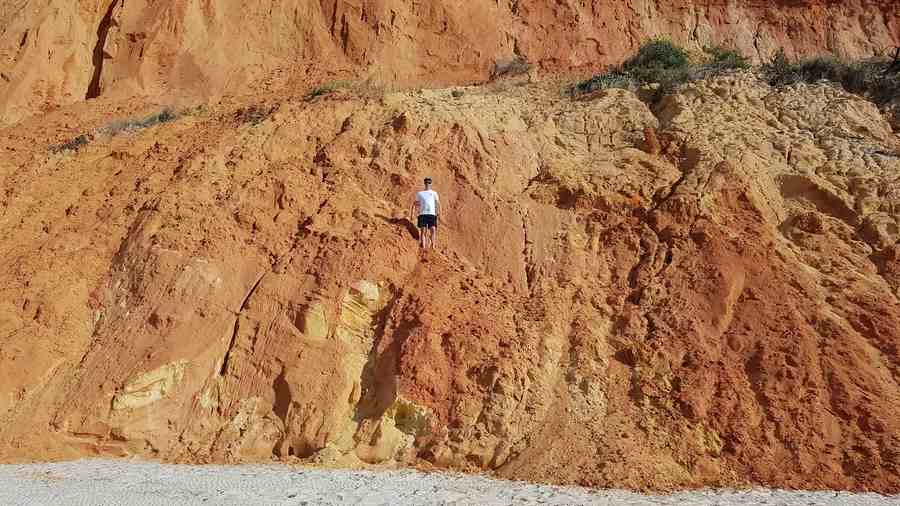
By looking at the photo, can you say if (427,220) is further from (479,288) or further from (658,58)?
(658,58)

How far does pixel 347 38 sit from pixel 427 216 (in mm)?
8939

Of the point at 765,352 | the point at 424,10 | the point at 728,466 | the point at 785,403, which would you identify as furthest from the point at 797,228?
the point at 424,10

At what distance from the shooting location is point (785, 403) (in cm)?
770

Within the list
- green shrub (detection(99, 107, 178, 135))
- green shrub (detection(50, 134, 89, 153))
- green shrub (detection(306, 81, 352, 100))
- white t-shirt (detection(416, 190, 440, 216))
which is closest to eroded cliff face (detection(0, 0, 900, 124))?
green shrub (detection(306, 81, 352, 100))

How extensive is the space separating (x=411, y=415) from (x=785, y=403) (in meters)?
3.77

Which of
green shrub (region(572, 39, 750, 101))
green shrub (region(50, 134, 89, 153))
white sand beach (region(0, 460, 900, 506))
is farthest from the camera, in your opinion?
green shrub (region(50, 134, 89, 153))

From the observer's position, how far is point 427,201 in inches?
385

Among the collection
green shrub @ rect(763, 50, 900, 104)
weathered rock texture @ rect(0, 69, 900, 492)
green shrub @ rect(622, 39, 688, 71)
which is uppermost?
green shrub @ rect(622, 39, 688, 71)

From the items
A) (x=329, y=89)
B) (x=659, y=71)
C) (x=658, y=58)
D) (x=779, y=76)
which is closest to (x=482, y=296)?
(x=329, y=89)

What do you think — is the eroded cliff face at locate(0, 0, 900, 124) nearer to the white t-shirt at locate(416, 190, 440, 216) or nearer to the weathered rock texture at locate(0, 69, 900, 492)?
the weathered rock texture at locate(0, 69, 900, 492)

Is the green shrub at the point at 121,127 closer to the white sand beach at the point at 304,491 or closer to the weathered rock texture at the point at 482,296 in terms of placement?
the weathered rock texture at the point at 482,296

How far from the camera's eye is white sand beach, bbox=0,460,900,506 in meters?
6.59

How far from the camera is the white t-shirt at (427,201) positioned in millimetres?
9750

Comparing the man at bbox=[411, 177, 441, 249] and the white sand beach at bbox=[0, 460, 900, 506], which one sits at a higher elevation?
the man at bbox=[411, 177, 441, 249]
